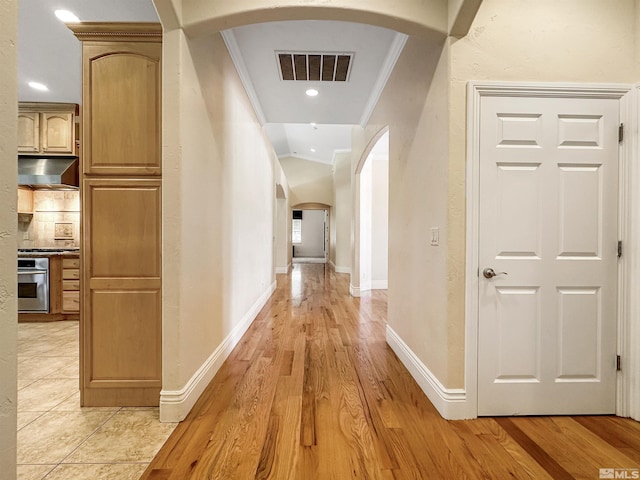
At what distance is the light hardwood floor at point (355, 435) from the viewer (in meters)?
1.50

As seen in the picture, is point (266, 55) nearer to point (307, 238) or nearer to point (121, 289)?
point (121, 289)

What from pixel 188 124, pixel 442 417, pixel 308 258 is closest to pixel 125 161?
pixel 188 124

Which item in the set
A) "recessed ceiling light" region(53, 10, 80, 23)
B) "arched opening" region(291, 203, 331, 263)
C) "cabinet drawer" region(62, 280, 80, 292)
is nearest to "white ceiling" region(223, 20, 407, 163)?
"recessed ceiling light" region(53, 10, 80, 23)

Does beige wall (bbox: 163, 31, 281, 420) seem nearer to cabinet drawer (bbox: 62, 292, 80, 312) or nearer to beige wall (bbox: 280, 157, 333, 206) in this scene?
cabinet drawer (bbox: 62, 292, 80, 312)

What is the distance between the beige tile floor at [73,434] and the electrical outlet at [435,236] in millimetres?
2046

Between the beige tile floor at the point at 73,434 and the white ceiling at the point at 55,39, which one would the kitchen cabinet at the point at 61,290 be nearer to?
the beige tile floor at the point at 73,434

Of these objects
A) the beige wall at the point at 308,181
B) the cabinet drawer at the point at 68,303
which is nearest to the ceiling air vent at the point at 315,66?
the cabinet drawer at the point at 68,303

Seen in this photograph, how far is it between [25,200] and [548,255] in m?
6.34

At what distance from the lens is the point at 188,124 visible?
2012mm

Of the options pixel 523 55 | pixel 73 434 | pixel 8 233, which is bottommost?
pixel 73 434

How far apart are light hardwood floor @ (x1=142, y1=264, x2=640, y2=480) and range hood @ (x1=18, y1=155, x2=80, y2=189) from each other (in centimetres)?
352

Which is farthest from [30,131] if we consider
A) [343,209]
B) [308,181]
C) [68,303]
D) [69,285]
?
[308,181]

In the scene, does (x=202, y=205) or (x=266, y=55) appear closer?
(x=202, y=205)

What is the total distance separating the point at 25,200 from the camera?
445cm
